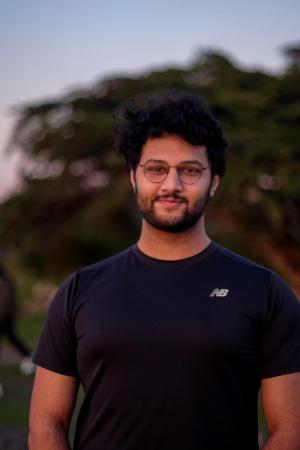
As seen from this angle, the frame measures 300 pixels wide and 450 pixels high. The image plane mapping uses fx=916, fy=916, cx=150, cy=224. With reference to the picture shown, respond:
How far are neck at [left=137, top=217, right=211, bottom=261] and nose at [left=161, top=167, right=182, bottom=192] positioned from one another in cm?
14

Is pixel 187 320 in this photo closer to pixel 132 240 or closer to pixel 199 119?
pixel 199 119

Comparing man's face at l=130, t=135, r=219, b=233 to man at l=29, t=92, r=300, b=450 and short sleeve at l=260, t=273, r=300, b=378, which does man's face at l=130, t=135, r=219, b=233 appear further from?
short sleeve at l=260, t=273, r=300, b=378

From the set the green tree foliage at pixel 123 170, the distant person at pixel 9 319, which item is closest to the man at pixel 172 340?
the distant person at pixel 9 319

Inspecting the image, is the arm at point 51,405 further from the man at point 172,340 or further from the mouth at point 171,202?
the mouth at point 171,202

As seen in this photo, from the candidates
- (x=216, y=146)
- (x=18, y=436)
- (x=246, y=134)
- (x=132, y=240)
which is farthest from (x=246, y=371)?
(x=132, y=240)

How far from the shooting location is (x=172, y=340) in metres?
2.75

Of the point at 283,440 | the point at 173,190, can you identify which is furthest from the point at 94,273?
the point at 283,440

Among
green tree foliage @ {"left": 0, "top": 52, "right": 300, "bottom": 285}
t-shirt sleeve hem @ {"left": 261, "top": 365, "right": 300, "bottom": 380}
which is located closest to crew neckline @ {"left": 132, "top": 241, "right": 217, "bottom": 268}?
t-shirt sleeve hem @ {"left": 261, "top": 365, "right": 300, "bottom": 380}

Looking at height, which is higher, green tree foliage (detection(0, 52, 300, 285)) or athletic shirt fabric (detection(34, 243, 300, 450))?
athletic shirt fabric (detection(34, 243, 300, 450))

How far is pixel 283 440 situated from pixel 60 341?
0.75 metres

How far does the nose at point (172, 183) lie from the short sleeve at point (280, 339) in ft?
1.50

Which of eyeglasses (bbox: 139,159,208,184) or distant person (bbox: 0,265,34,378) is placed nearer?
eyeglasses (bbox: 139,159,208,184)

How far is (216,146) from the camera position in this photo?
10.2 feet

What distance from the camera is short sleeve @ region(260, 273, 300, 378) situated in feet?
9.10
